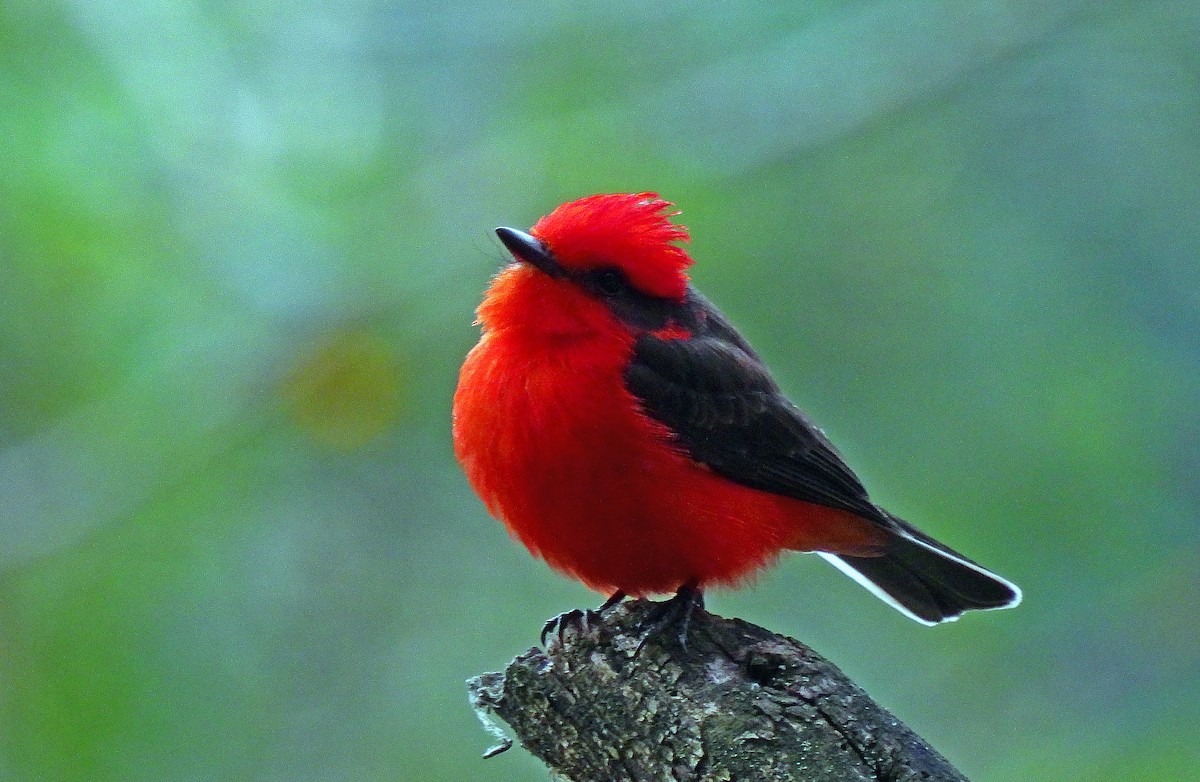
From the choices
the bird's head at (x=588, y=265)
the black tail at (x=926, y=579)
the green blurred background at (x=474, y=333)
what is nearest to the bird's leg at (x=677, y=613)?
the bird's head at (x=588, y=265)

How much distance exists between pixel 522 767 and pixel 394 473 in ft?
4.81

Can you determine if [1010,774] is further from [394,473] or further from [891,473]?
[394,473]

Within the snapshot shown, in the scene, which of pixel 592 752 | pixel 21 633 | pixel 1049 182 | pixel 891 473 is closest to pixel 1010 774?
pixel 891 473

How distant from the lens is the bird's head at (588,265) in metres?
4.53

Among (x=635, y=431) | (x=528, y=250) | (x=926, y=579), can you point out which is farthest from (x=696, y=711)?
(x=926, y=579)

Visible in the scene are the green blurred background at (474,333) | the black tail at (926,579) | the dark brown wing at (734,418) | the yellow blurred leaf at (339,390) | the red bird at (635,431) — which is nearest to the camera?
the red bird at (635,431)

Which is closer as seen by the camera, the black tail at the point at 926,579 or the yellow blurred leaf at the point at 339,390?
the black tail at the point at 926,579

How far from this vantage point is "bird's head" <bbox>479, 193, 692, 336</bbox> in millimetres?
4531

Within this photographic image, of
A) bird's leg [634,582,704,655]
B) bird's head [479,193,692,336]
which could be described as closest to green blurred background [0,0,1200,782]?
bird's head [479,193,692,336]

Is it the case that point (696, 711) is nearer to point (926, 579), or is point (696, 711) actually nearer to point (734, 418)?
point (734, 418)

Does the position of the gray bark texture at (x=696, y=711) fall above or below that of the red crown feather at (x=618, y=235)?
below

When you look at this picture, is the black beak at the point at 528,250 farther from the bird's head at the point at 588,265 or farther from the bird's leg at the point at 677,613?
the bird's leg at the point at 677,613

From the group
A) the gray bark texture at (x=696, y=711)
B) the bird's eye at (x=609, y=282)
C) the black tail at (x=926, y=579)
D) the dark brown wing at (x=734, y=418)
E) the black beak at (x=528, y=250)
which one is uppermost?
the black beak at (x=528, y=250)

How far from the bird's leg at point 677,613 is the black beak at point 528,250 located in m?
1.12
